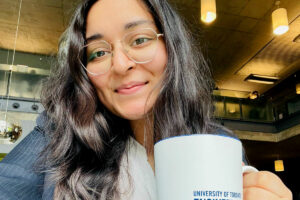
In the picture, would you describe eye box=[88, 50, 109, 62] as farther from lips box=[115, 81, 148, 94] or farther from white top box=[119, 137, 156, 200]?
white top box=[119, 137, 156, 200]

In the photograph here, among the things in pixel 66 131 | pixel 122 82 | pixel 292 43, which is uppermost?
pixel 292 43

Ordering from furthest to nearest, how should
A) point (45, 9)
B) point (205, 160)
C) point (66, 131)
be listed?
point (45, 9)
point (66, 131)
point (205, 160)

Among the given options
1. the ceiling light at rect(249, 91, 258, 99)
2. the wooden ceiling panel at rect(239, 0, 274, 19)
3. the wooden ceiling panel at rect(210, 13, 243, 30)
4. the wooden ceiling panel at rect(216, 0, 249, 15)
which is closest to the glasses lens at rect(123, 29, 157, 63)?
the wooden ceiling panel at rect(216, 0, 249, 15)

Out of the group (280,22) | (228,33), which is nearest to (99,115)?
(280,22)

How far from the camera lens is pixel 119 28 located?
775 mm

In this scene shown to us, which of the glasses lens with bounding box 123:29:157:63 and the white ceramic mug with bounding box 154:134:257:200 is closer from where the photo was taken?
the white ceramic mug with bounding box 154:134:257:200

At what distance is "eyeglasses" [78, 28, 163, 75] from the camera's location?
2.55ft

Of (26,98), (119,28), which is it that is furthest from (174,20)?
(26,98)

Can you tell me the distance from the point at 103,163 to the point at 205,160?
0.48m

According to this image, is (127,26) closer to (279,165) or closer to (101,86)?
(101,86)

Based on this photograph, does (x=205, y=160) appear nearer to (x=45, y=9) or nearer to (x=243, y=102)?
(x=45, y=9)

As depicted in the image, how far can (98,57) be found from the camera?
827mm

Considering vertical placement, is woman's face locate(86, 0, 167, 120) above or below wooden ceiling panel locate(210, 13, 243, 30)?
below

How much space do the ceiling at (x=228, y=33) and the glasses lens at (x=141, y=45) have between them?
3.84 metres
